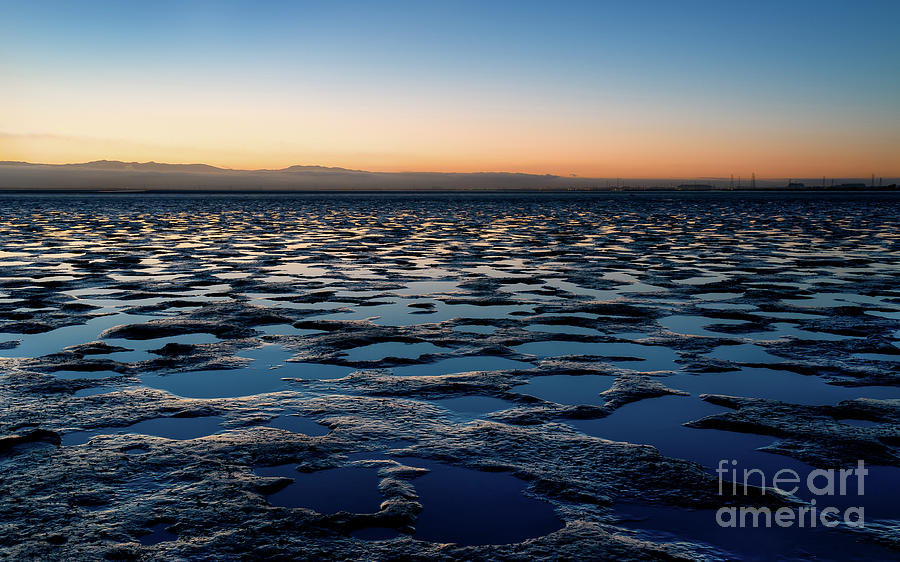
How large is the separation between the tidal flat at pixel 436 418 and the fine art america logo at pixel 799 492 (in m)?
0.06

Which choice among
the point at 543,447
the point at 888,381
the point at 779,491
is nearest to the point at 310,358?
the point at 543,447

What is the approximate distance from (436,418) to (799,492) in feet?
8.83

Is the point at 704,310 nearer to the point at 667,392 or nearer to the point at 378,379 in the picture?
the point at 667,392

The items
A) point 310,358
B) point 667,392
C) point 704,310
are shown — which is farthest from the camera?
point 704,310

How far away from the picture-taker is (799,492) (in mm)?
4137

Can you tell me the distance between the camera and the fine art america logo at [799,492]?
375 cm

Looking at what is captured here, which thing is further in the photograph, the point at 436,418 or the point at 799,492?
the point at 436,418

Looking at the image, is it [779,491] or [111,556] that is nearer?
[111,556]

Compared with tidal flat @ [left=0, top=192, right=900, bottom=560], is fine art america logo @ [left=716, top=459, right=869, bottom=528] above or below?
below

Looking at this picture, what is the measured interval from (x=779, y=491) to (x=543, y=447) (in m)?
1.55

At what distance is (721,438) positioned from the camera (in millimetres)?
5086

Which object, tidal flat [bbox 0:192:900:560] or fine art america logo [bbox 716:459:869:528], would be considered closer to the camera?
tidal flat [bbox 0:192:900:560]

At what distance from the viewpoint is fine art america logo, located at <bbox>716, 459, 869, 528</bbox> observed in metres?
3.75

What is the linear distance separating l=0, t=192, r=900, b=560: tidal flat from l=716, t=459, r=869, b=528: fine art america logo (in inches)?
2.4
